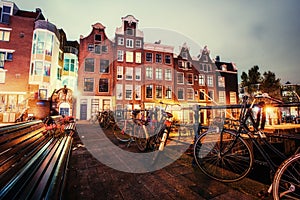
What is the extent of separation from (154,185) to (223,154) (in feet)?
4.01

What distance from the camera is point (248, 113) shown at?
7.03 feet

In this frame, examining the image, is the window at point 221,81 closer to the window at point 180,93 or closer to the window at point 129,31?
the window at point 180,93

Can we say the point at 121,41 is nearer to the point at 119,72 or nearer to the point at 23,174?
the point at 119,72

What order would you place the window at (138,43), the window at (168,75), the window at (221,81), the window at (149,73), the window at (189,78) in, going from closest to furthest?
the window at (149,73) → the window at (138,43) → the window at (168,75) → the window at (189,78) → the window at (221,81)

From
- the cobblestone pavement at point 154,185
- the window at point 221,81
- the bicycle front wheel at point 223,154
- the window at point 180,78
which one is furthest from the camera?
the window at point 221,81

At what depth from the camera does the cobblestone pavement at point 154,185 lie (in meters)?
1.92

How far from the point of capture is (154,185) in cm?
220

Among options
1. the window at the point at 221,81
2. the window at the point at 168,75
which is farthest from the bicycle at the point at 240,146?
the window at the point at 221,81

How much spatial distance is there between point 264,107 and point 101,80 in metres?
20.9

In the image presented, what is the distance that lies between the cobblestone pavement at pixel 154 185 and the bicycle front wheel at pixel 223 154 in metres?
0.15

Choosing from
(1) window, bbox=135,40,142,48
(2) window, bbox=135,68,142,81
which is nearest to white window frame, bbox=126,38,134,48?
(1) window, bbox=135,40,142,48

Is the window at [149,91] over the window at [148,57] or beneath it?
beneath

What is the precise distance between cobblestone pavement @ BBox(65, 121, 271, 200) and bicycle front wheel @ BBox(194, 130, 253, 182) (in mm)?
150

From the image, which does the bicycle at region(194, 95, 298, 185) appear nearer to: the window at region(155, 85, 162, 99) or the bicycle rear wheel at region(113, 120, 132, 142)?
the bicycle rear wheel at region(113, 120, 132, 142)
